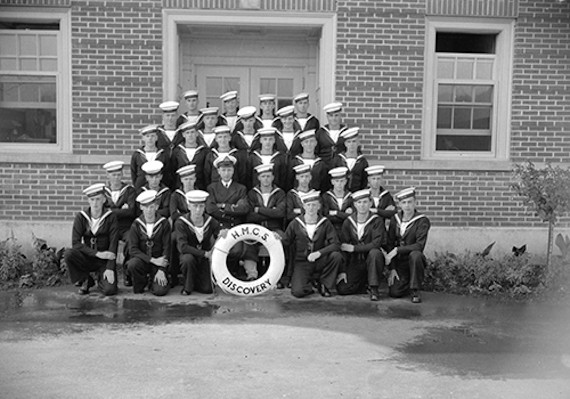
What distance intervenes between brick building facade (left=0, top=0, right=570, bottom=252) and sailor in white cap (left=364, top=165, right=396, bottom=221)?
60.4 inches

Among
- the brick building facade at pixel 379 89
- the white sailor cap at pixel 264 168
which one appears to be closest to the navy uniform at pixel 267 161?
the white sailor cap at pixel 264 168

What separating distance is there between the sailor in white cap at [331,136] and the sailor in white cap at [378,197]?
0.72 metres

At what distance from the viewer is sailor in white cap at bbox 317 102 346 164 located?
937cm

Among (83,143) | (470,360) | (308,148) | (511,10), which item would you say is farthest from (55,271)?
(511,10)

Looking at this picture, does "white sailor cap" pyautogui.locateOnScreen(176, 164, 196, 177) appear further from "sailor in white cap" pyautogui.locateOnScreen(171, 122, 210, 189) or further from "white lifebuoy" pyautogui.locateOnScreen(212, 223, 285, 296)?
"white lifebuoy" pyautogui.locateOnScreen(212, 223, 285, 296)

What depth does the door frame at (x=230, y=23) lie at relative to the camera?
32.8 ft

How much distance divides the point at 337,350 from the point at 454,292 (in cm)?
311

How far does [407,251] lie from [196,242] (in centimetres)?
256

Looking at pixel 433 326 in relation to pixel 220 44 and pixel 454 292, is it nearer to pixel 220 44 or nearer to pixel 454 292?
pixel 454 292

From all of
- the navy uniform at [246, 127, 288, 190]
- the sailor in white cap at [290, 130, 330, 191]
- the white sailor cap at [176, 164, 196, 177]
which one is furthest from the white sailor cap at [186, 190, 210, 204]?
the sailor in white cap at [290, 130, 330, 191]

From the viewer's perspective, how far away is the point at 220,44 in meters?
10.8

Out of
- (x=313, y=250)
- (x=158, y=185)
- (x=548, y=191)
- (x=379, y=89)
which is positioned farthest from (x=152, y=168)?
(x=548, y=191)

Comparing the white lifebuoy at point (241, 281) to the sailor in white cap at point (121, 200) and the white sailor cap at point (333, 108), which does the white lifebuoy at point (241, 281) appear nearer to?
the sailor in white cap at point (121, 200)

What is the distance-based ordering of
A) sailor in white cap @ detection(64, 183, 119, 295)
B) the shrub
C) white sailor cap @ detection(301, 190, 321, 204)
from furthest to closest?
the shrub → white sailor cap @ detection(301, 190, 321, 204) → sailor in white cap @ detection(64, 183, 119, 295)
